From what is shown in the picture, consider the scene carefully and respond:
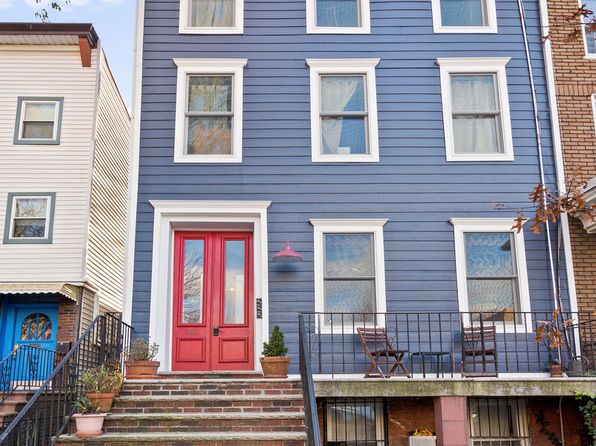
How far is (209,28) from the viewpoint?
37.1ft

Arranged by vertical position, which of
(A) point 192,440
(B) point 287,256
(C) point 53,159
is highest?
(C) point 53,159

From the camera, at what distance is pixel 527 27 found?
1141 cm

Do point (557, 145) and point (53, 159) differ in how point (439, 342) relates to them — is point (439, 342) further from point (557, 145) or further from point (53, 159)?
point (53, 159)

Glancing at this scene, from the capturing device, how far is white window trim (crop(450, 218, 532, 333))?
10250 millimetres

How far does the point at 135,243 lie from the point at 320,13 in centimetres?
→ 485

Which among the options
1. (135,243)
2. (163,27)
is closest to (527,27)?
(163,27)

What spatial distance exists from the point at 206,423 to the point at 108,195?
10644mm

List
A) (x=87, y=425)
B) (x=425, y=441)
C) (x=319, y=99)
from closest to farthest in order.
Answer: (x=87, y=425)
(x=425, y=441)
(x=319, y=99)

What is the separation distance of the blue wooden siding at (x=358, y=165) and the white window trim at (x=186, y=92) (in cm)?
11

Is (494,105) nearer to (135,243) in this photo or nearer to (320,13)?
(320,13)

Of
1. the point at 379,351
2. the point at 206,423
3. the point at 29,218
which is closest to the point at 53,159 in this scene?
the point at 29,218

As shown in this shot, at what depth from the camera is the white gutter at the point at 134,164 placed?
33.5 ft

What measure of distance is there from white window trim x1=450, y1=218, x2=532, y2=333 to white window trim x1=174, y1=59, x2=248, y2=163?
359 centimetres

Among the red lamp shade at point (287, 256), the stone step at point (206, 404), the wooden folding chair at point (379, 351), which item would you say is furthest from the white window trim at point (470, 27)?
the stone step at point (206, 404)
